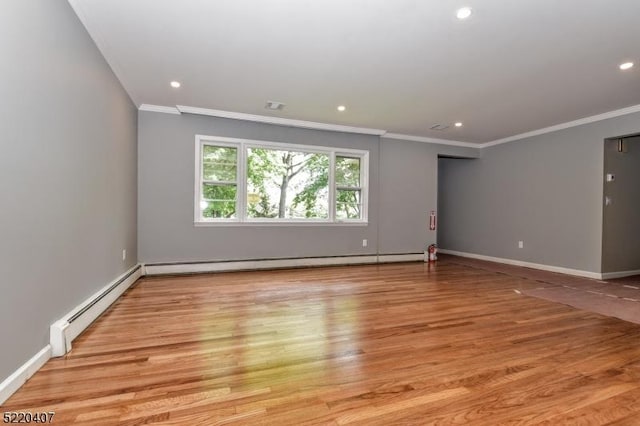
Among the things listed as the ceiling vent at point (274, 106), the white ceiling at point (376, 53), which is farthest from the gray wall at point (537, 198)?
the ceiling vent at point (274, 106)

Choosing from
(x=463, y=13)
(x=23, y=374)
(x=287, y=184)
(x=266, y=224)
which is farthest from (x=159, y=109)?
(x=463, y=13)

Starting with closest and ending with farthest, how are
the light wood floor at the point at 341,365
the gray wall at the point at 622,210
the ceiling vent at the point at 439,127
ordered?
the light wood floor at the point at 341,365 → the gray wall at the point at 622,210 → the ceiling vent at the point at 439,127

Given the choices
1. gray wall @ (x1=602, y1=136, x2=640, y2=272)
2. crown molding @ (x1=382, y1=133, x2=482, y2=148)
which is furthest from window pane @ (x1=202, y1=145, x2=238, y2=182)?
gray wall @ (x1=602, y1=136, x2=640, y2=272)

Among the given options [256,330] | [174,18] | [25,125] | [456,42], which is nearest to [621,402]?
[256,330]

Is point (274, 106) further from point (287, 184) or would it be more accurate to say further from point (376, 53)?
point (376, 53)

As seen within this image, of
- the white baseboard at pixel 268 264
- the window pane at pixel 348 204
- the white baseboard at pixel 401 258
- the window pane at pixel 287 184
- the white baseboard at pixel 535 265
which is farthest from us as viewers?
the white baseboard at pixel 401 258

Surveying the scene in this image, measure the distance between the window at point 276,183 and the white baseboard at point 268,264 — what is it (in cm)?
69

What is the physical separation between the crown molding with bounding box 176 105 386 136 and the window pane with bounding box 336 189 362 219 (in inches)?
45.2

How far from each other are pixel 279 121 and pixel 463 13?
3.31m

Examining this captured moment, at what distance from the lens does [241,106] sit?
4.55 meters

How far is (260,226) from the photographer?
5172 millimetres

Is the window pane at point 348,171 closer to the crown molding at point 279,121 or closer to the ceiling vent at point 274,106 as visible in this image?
the crown molding at point 279,121

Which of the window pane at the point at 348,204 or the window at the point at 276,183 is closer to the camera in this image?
the window at the point at 276,183

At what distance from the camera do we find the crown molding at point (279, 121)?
15.5 feet
